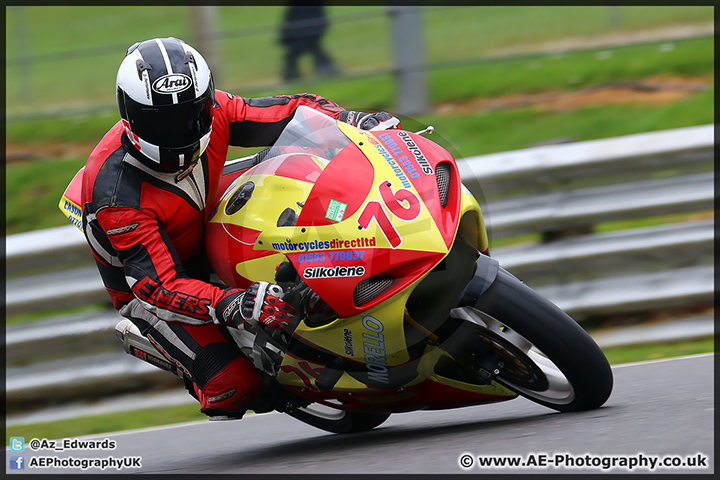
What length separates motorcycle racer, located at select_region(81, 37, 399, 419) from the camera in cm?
349

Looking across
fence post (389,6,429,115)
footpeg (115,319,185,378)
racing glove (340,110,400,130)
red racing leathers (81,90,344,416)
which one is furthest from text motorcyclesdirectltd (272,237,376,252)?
fence post (389,6,429,115)

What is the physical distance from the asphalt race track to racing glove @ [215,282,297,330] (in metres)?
0.57

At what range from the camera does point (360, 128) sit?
3.59 m

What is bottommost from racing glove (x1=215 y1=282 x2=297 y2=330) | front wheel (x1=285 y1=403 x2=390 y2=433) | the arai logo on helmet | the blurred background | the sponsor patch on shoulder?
front wheel (x1=285 y1=403 x2=390 y2=433)

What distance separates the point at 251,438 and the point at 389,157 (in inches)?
77.2

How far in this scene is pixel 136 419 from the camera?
5520 mm

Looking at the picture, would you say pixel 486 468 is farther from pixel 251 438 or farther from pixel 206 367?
pixel 251 438

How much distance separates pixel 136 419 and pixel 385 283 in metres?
2.86

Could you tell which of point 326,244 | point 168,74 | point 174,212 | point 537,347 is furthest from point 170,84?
point 537,347

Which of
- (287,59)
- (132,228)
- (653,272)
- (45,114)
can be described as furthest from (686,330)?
(45,114)

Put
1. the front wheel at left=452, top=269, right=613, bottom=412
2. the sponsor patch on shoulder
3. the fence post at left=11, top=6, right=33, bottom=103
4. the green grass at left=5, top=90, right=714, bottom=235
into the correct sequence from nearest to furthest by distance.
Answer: the front wheel at left=452, top=269, right=613, bottom=412, the sponsor patch on shoulder, the green grass at left=5, top=90, right=714, bottom=235, the fence post at left=11, top=6, right=33, bottom=103

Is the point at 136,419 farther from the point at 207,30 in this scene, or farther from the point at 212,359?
the point at 207,30

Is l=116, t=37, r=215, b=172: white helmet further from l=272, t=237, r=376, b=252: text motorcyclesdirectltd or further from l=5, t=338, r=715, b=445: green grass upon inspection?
l=5, t=338, r=715, b=445: green grass

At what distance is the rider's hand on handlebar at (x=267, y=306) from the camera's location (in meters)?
3.24
